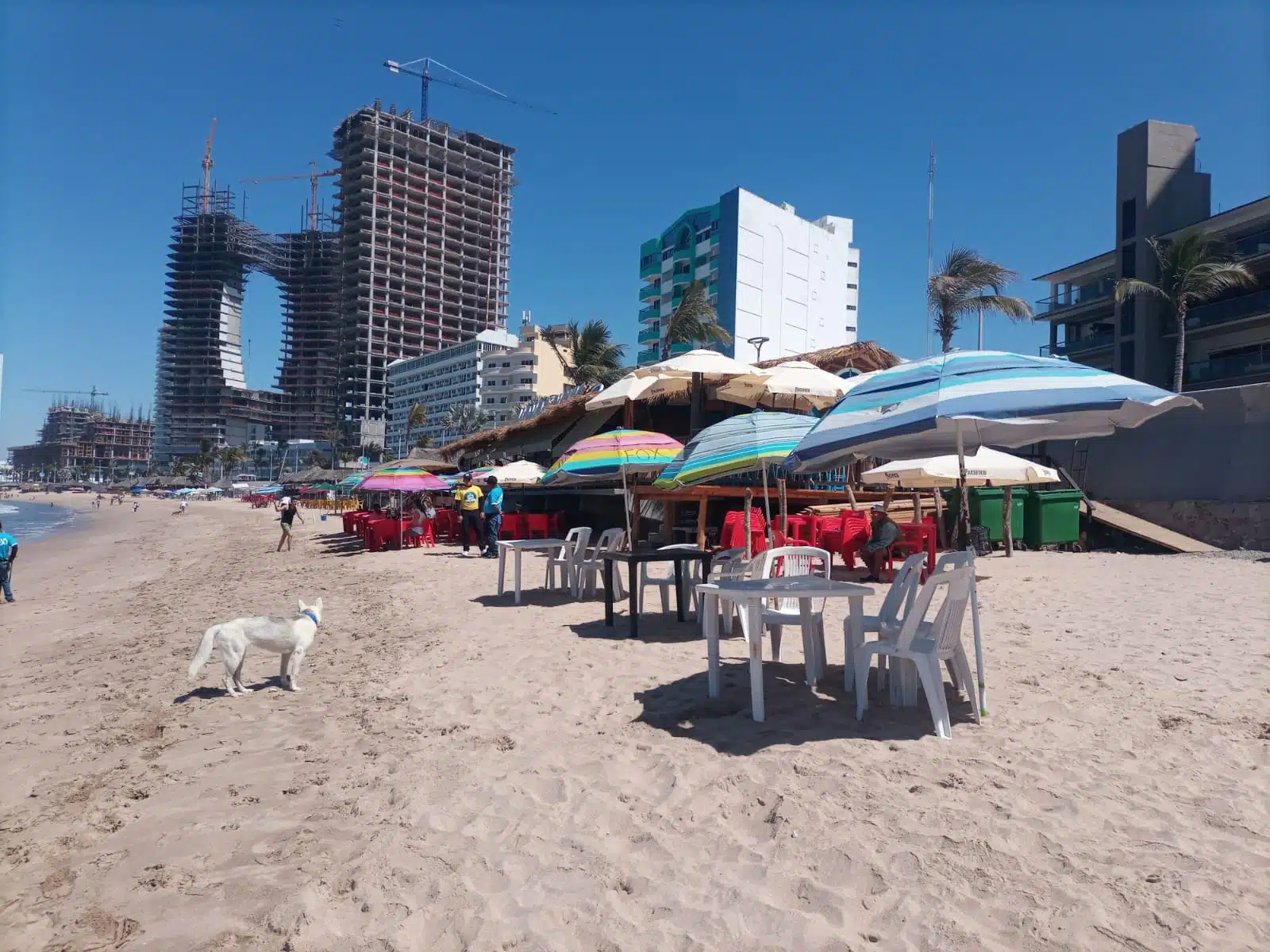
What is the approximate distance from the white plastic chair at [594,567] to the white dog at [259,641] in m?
3.45

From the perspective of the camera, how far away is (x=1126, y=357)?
33.1 m

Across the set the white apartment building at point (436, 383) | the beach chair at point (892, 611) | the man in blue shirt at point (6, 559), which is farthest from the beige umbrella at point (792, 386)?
the white apartment building at point (436, 383)

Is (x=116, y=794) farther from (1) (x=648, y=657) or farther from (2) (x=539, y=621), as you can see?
(2) (x=539, y=621)

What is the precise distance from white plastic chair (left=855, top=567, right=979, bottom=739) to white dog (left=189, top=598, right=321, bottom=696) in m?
3.72

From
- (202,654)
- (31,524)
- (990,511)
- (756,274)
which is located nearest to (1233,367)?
(990,511)

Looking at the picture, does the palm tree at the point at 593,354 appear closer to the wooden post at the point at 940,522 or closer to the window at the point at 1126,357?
the wooden post at the point at 940,522

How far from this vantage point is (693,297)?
2498 centimetres

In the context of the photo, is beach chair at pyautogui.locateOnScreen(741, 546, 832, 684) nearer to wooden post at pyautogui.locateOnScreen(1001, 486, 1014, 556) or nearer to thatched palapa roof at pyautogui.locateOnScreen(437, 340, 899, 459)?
thatched palapa roof at pyautogui.locateOnScreen(437, 340, 899, 459)

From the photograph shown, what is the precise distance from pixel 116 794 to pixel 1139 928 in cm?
410

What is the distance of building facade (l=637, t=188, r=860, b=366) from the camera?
67312mm

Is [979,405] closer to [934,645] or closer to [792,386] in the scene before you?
[934,645]

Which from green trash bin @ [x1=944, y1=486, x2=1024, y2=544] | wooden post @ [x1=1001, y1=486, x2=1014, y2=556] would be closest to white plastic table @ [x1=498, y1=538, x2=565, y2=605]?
wooden post @ [x1=1001, y1=486, x2=1014, y2=556]

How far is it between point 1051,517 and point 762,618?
10.7 m

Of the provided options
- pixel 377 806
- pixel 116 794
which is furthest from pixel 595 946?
pixel 116 794
